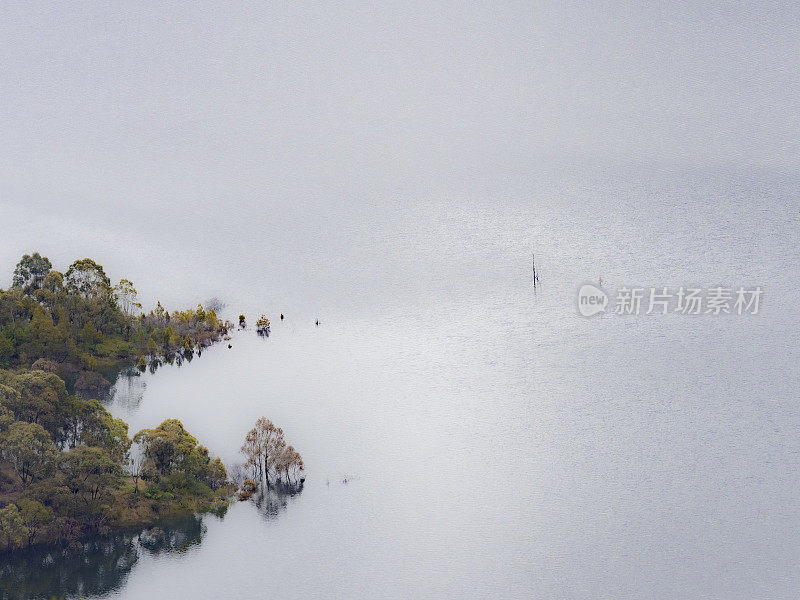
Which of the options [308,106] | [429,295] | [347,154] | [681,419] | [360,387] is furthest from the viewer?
[308,106]

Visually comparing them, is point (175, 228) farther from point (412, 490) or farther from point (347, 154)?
point (412, 490)

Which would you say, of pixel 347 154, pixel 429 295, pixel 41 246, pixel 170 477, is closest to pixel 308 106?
pixel 347 154

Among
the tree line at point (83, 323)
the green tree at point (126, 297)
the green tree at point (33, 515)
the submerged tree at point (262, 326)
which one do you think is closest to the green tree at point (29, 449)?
the green tree at point (33, 515)

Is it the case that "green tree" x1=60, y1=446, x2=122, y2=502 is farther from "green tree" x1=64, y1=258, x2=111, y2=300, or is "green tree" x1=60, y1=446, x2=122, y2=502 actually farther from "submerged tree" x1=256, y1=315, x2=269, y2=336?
"submerged tree" x1=256, y1=315, x2=269, y2=336

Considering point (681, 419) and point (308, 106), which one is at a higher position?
point (308, 106)

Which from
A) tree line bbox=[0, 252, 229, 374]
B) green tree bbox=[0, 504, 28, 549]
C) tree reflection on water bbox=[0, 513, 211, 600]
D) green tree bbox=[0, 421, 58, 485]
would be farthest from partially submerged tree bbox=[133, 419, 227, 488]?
tree line bbox=[0, 252, 229, 374]

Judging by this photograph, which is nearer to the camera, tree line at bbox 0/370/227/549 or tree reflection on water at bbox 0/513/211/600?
tree reflection on water at bbox 0/513/211/600

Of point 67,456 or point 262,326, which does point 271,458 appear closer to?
point 67,456
